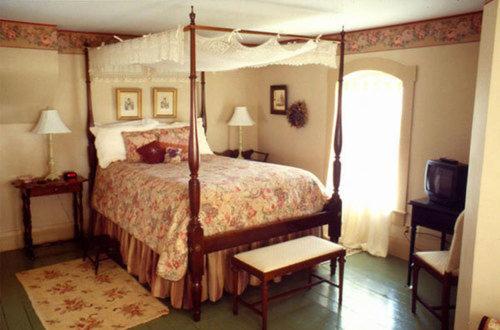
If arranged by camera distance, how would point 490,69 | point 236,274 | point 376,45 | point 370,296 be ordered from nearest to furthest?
point 490,69 → point 236,274 → point 370,296 → point 376,45

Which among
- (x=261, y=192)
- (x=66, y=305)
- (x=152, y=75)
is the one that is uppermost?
(x=152, y=75)

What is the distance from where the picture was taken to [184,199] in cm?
325

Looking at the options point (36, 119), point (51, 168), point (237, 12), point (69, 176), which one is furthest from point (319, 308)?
point (36, 119)

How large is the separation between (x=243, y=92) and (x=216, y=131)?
69 centimetres

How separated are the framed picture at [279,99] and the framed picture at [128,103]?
1.77 metres

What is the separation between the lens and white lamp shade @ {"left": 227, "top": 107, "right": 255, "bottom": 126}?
5.67 m

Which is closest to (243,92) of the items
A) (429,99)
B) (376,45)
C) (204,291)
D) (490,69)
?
(376,45)

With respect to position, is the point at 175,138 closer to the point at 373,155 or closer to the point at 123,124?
the point at 123,124

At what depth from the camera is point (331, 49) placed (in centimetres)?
373

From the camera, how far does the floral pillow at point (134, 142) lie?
15.2 feet

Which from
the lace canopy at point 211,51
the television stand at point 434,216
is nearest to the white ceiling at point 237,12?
the lace canopy at point 211,51

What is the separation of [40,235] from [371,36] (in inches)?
164

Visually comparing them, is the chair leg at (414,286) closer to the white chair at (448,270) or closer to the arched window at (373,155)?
the white chair at (448,270)

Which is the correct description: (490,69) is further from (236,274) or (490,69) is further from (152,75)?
(152,75)
